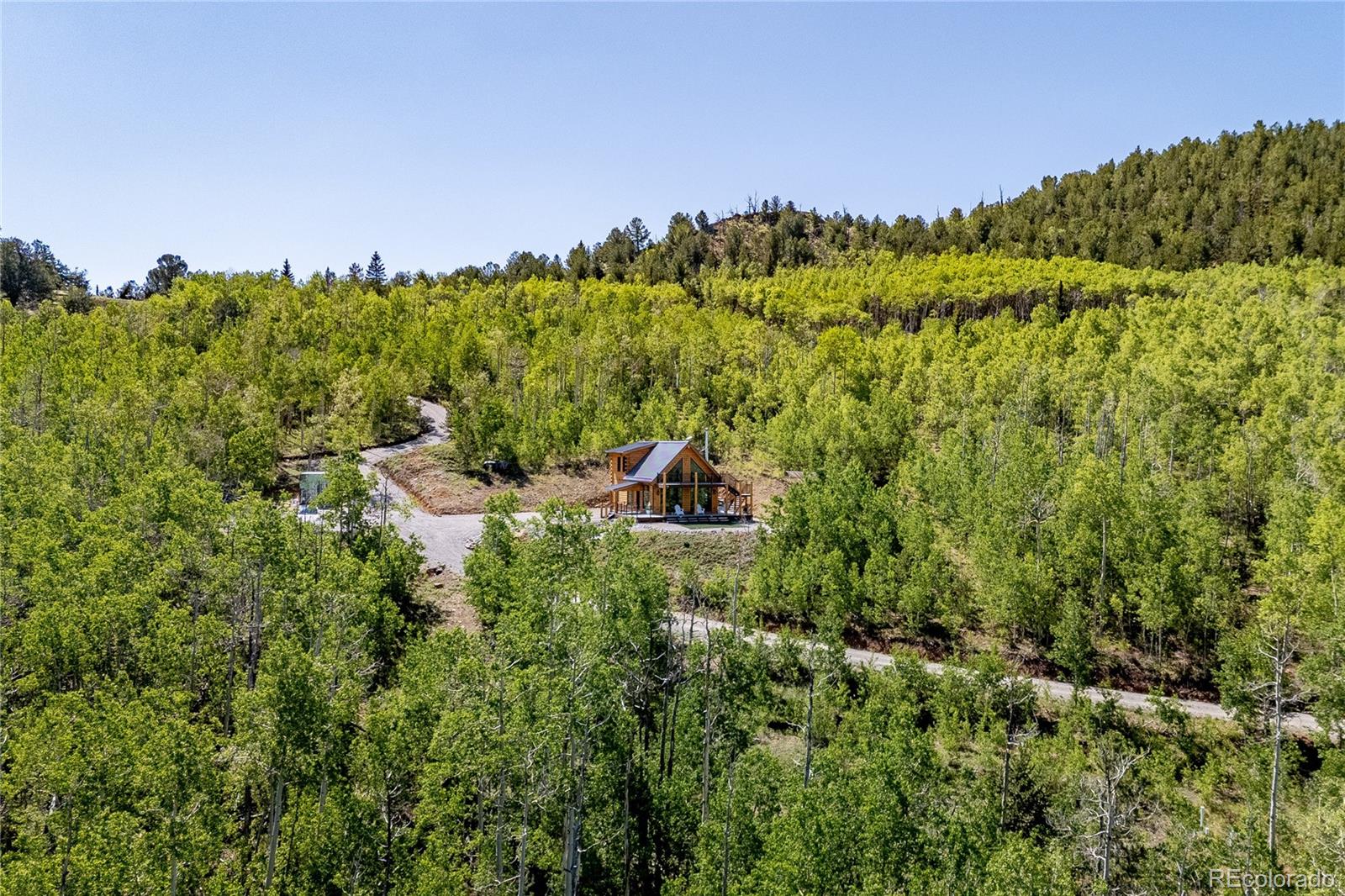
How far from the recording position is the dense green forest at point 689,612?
2084cm

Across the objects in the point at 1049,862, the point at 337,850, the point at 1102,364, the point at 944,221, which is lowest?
the point at 1049,862

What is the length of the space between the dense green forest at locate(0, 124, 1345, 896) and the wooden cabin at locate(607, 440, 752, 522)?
6057 mm

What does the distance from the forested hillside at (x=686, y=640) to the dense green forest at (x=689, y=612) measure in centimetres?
19

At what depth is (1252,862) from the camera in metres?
23.4

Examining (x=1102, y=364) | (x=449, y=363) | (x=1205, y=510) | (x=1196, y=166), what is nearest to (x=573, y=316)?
(x=449, y=363)

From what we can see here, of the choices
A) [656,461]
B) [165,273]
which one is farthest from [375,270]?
[656,461]

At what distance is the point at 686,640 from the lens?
114 ft

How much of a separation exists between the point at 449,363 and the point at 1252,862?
215ft

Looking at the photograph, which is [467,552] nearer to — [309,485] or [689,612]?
[309,485]

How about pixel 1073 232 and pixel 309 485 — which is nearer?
pixel 309 485

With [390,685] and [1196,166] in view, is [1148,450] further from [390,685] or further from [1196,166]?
[1196,166]

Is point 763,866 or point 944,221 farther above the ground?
point 944,221

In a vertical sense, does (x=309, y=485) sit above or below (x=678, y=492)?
above

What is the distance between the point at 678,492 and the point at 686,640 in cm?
1646
